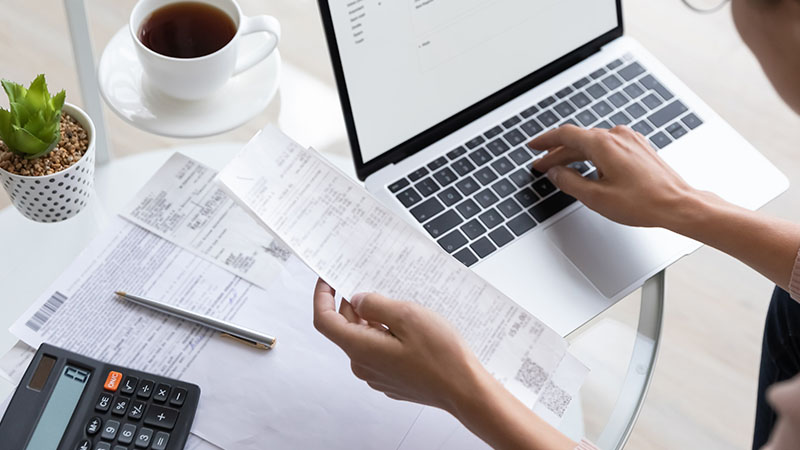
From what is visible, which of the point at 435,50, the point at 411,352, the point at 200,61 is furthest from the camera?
the point at 435,50

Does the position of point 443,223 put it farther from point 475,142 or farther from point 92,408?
point 92,408

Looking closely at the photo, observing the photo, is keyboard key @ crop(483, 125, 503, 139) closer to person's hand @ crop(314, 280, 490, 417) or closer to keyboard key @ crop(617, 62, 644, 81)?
keyboard key @ crop(617, 62, 644, 81)

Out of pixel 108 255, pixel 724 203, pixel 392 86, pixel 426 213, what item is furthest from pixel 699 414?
pixel 108 255

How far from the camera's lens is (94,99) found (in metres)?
0.97

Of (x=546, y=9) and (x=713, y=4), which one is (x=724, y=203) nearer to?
(x=546, y=9)

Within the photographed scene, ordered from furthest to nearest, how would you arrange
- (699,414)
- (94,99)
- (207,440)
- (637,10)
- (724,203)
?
(637,10) < (699,414) < (94,99) < (724,203) < (207,440)

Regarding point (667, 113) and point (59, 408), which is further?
point (667, 113)

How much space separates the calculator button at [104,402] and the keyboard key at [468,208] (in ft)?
1.34

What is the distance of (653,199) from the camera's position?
2.81ft

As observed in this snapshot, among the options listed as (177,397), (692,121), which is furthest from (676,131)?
(177,397)

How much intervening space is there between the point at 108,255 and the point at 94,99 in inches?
9.3

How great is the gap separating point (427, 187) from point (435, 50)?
0.15 m

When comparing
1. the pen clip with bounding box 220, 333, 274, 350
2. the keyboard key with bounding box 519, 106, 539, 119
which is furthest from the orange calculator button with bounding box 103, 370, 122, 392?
the keyboard key with bounding box 519, 106, 539, 119

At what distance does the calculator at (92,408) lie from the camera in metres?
0.71
